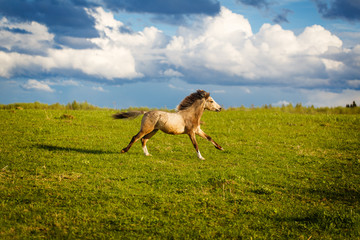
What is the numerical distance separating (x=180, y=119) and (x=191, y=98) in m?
1.61

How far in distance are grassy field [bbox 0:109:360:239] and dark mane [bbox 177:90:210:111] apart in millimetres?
2567

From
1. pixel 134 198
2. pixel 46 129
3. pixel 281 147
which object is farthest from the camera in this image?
pixel 46 129

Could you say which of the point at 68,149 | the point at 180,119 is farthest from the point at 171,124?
the point at 68,149

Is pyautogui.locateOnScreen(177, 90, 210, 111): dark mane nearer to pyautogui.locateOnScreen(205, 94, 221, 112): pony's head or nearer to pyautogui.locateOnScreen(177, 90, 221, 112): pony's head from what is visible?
pyautogui.locateOnScreen(177, 90, 221, 112): pony's head

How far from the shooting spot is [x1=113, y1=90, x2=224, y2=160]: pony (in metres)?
15.2

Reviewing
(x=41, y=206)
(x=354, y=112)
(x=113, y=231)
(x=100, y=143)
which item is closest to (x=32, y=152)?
(x=100, y=143)

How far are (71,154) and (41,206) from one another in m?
6.81

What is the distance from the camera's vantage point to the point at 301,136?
24.0 m

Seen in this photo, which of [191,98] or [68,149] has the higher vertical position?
[191,98]

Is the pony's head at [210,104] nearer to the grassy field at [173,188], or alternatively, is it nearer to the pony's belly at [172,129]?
the pony's belly at [172,129]

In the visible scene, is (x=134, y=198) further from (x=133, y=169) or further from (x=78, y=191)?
(x=133, y=169)

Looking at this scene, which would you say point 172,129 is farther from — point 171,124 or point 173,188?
point 173,188

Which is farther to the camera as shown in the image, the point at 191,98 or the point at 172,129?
the point at 191,98

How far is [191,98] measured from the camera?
16781mm
